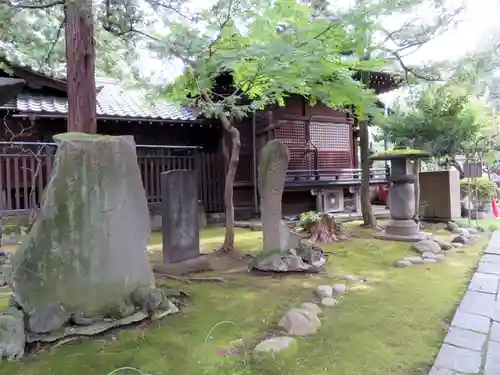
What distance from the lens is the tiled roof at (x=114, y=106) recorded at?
9.84 metres

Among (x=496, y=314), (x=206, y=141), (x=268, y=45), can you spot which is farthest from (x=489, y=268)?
(x=206, y=141)

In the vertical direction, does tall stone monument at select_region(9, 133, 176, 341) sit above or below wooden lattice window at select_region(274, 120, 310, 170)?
below

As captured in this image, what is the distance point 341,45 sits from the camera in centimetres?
547

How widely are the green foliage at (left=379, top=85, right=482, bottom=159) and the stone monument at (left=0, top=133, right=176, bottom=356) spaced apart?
10.2 meters

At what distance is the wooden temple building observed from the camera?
9.87m

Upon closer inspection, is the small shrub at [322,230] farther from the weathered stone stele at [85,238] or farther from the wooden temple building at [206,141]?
the weathered stone stele at [85,238]

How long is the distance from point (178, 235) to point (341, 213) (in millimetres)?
8326

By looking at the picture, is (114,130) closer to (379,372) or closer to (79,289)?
(79,289)

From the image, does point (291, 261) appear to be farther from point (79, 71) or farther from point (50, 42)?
point (50, 42)

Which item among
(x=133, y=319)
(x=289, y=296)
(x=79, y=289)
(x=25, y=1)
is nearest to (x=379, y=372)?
(x=289, y=296)

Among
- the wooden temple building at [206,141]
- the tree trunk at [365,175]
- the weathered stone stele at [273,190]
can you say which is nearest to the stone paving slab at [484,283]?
the weathered stone stele at [273,190]

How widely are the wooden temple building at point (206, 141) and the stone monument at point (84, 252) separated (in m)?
6.76

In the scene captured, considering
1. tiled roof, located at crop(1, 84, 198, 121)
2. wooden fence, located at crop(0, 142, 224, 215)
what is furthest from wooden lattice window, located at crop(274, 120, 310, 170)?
tiled roof, located at crop(1, 84, 198, 121)

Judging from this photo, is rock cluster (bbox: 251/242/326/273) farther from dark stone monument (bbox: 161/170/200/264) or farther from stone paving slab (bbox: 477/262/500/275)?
stone paving slab (bbox: 477/262/500/275)
